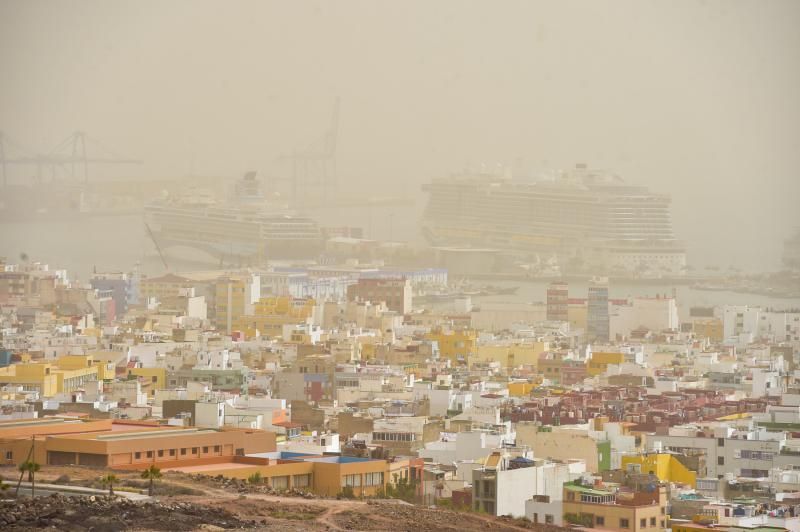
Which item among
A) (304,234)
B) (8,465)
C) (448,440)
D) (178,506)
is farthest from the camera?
(304,234)

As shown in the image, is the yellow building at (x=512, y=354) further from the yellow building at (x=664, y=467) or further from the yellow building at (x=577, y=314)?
the yellow building at (x=664, y=467)

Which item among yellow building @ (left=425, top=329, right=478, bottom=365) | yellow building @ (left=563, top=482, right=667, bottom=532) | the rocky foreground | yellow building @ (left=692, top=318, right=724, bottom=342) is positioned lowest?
yellow building @ (left=563, top=482, right=667, bottom=532)

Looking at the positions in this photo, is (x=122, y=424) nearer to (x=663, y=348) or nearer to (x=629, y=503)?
(x=629, y=503)

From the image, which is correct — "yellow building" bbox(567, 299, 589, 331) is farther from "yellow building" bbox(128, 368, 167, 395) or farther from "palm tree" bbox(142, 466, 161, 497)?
"palm tree" bbox(142, 466, 161, 497)

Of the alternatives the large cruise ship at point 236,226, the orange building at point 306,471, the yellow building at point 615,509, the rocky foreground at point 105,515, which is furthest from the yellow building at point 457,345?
the large cruise ship at point 236,226

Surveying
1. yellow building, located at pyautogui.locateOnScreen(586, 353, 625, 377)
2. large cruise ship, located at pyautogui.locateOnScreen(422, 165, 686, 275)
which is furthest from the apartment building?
large cruise ship, located at pyautogui.locateOnScreen(422, 165, 686, 275)

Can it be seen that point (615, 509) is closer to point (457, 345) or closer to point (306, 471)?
point (306, 471)

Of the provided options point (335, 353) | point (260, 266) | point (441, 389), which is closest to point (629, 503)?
point (441, 389)
